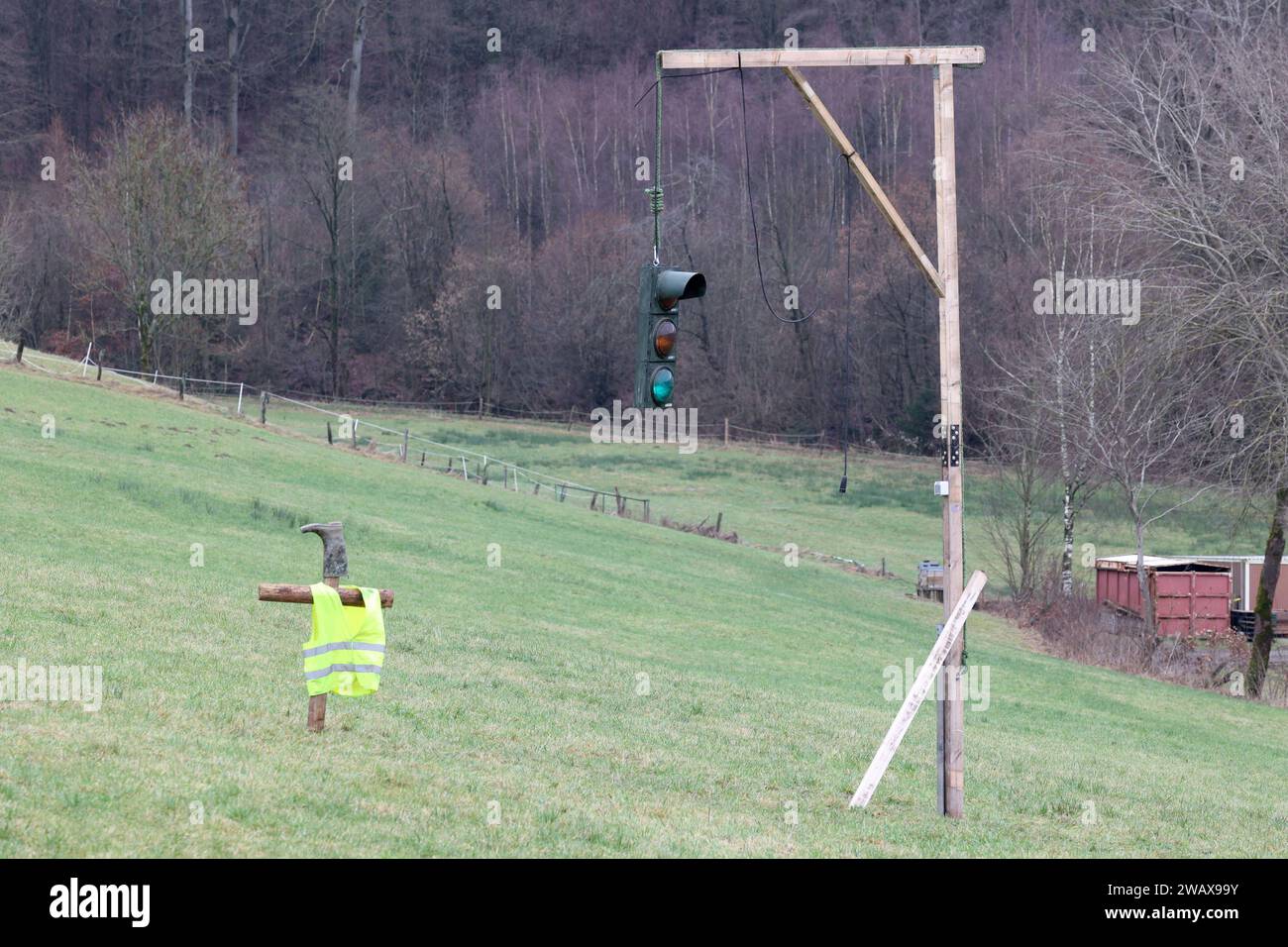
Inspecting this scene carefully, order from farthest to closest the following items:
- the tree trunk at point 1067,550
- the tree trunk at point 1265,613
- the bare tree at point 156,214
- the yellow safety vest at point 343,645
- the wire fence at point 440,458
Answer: the bare tree at point 156,214
the wire fence at point 440,458
the tree trunk at point 1067,550
the tree trunk at point 1265,613
the yellow safety vest at point 343,645

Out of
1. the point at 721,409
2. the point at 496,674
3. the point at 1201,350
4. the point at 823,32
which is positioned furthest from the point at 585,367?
the point at 496,674

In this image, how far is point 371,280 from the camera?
92188 mm

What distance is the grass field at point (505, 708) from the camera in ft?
30.4

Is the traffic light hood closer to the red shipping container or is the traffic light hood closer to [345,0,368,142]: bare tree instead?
the red shipping container

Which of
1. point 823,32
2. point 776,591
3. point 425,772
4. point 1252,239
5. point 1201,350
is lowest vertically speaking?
point 776,591

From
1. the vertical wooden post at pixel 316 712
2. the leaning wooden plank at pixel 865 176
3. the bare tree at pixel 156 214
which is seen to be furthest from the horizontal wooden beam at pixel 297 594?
the bare tree at pixel 156 214

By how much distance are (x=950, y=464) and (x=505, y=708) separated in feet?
17.9

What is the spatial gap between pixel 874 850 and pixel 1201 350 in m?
22.3

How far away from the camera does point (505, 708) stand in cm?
1434

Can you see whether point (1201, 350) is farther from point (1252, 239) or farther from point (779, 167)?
point (779, 167)

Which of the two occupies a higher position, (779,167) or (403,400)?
(779,167)

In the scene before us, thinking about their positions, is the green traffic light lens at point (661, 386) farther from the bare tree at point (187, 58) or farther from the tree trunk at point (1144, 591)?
the bare tree at point (187, 58)

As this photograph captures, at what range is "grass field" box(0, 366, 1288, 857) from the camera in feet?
30.4

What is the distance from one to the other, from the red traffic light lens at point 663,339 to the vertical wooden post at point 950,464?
2.41 m
